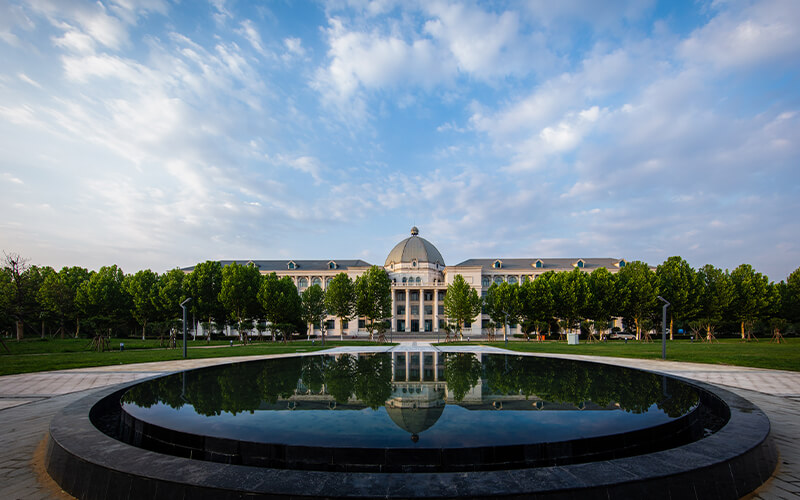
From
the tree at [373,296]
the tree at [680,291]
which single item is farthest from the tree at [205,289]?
the tree at [680,291]

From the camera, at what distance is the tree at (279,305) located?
4644 centimetres

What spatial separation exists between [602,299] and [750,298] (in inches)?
772

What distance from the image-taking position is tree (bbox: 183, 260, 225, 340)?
1897 inches

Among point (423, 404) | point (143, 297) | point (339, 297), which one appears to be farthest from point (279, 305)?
point (423, 404)

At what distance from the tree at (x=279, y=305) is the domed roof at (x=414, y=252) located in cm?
3400

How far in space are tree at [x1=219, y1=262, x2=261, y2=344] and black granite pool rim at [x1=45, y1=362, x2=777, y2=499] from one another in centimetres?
4308

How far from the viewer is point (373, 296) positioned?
166 ft

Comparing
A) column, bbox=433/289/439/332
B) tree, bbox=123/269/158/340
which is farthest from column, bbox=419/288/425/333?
tree, bbox=123/269/158/340

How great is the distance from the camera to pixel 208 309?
1917 inches

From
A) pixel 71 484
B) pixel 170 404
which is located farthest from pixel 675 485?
pixel 170 404

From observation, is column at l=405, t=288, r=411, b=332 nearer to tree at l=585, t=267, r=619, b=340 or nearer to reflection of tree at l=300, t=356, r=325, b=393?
tree at l=585, t=267, r=619, b=340

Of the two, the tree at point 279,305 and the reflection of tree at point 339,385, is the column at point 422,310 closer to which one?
the tree at point 279,305

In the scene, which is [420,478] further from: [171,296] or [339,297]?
[171,296]

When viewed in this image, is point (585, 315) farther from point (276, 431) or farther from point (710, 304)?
point (276, 431)
